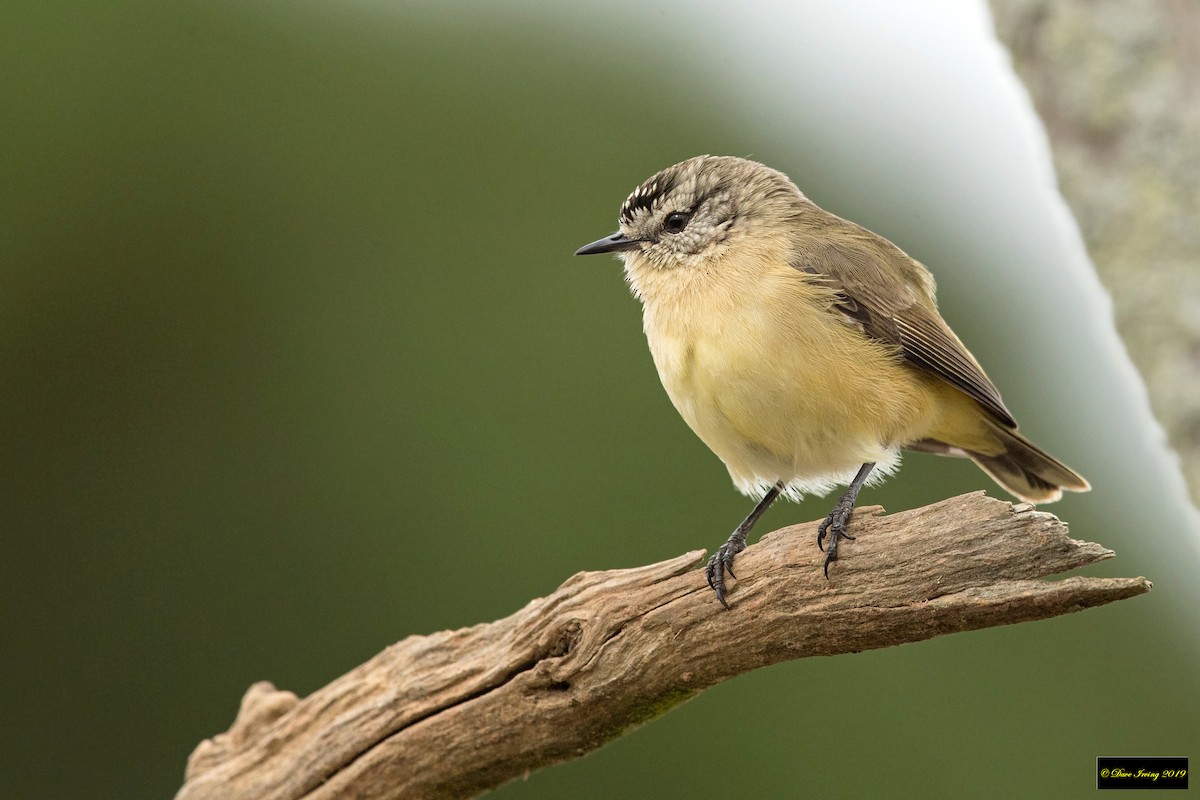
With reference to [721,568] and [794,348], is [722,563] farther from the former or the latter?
[794,348]

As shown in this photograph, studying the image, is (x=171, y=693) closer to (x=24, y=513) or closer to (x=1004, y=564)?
(x=24, y=513)

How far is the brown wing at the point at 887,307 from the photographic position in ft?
14.9

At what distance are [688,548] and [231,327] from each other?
286 cm

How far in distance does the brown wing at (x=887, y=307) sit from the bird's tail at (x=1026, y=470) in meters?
0.19

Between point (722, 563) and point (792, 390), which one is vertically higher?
point (792, 390)

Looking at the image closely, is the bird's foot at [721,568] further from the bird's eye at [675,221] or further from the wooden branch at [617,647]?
the bird's eye at [675,221]

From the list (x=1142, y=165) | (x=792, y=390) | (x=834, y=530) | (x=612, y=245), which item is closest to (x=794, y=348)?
(x=792, y=390)

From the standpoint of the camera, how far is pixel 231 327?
675 centimetres

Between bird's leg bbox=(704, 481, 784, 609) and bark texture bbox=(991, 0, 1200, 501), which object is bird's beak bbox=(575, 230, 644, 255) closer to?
bird's leg bbox=(704, 481, 784, 609)

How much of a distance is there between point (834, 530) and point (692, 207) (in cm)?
170

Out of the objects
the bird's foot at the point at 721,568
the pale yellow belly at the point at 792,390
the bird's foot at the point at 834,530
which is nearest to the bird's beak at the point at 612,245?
the pale yellow belly at the point at 792,390

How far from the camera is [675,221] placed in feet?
16.3

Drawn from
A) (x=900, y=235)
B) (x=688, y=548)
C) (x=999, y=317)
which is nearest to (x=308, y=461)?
(x=688, y=548)

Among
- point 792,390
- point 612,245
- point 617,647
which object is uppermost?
point 612,245
